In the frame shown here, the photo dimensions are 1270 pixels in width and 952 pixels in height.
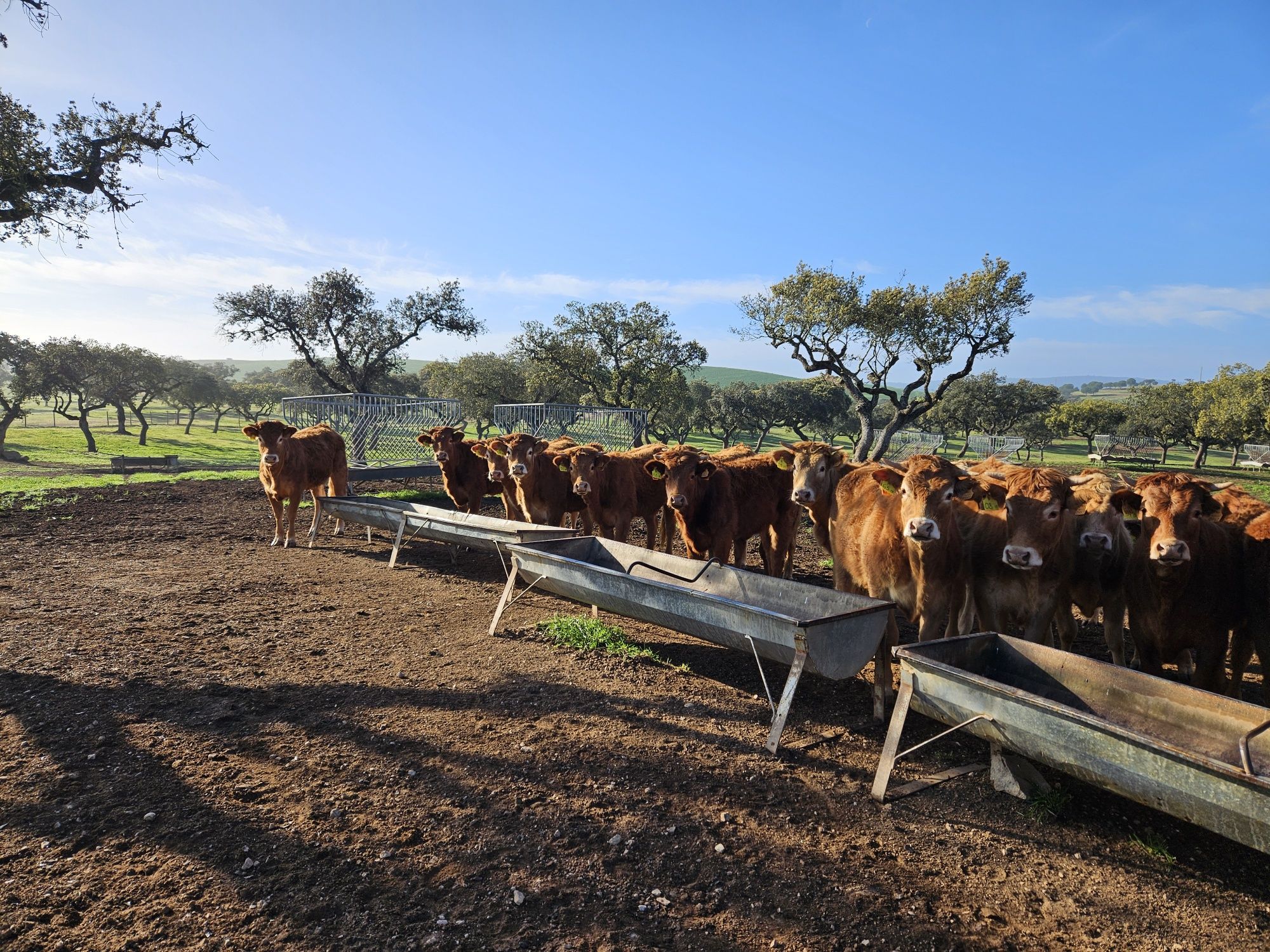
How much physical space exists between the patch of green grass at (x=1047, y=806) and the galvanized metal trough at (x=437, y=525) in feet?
15.3

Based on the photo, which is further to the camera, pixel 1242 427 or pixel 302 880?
pixel 1242 427

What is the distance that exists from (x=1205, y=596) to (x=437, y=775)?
553 cm

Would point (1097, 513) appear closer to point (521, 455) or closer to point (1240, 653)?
point (1240, 653)

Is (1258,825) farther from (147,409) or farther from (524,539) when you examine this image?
(147,409)

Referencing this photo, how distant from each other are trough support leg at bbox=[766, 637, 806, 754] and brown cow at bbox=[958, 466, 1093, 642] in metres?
1.76

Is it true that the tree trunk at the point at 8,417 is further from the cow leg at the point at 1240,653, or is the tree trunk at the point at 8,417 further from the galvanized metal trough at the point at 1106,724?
the cow leg at the point at 1240,653

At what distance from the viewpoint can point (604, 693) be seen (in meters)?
5.36

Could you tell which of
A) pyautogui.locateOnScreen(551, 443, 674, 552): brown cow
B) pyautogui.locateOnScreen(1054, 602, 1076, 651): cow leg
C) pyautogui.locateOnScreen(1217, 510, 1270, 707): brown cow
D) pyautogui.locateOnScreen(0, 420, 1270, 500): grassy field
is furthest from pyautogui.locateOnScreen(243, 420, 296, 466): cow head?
pyautogui.locateOnScreen(1217, 510, 1270, 707): brown cow

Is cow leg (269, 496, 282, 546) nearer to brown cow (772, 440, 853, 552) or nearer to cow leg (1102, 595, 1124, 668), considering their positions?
brown cow (772, 440, 853, 552)

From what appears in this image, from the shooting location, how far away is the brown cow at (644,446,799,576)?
848cm

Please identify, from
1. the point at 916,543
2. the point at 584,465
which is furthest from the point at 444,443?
A: the point at 916,543

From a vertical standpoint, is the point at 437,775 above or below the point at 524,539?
below

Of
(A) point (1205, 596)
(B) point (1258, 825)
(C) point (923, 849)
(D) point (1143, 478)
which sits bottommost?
(C) point (923, 849)

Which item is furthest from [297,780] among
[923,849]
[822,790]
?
[923,849]
